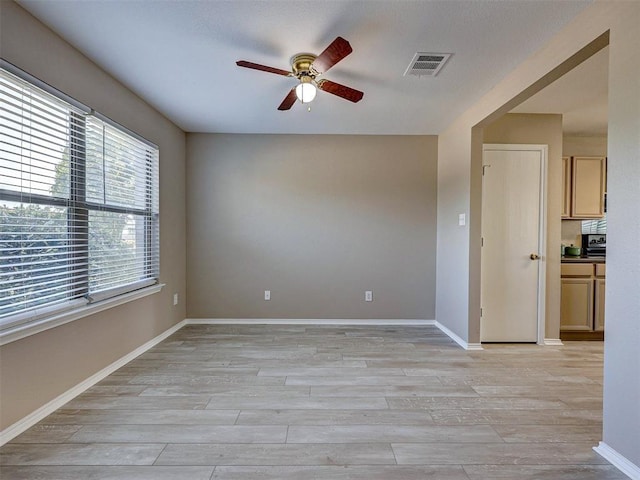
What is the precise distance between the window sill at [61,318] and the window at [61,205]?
0.14ft

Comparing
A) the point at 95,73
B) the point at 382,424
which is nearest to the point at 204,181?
the point at 95,73

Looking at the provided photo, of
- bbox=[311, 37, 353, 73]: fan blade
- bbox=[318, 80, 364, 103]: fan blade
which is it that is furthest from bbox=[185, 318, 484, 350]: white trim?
bbox=[311, 37, 353, 73]: fan blade

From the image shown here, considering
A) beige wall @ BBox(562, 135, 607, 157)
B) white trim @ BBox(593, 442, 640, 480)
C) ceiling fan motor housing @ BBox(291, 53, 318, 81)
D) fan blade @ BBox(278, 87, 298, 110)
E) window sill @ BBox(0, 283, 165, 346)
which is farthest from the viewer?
beige wall @ BBox(562, 135, 607, 157)

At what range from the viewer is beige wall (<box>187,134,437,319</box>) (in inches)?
160

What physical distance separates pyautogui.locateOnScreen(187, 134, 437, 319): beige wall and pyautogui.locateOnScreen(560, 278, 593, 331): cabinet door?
4.65ft

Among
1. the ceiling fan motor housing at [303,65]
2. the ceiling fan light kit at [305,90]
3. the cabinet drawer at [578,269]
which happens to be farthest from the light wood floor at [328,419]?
the ceiling fan motor housing at [303,65]

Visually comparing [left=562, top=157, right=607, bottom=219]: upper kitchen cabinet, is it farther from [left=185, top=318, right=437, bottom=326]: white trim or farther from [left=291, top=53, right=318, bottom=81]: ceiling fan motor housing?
[left=291, top=53, right=318, bottom=81]: ceiling fan motor housing

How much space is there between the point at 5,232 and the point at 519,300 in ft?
14.3

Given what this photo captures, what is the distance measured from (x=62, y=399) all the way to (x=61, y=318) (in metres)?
0.58

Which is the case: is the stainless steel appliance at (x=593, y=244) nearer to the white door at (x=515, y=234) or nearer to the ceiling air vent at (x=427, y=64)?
the white door at (x=515, y=234)

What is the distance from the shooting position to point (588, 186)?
3.76 metres

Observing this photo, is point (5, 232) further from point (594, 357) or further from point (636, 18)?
point (594, 357)

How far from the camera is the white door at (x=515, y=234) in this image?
11.2ft

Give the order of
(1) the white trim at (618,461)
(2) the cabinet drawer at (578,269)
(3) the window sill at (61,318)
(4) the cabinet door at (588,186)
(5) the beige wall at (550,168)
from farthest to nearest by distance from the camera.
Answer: (4) the cabinet door at (588,186)
(2) the cabinet drawer at (578,269)
(5) the beige wall at (550,168)
(3) the window sill at (61,318)
(1) the white trim at (618,461)
